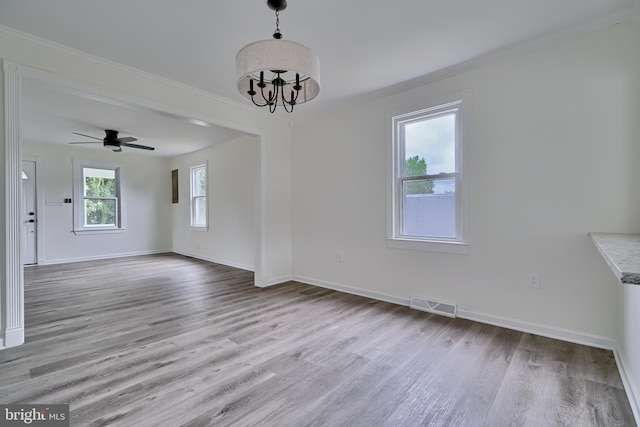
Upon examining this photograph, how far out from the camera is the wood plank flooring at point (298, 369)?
160 centimetres

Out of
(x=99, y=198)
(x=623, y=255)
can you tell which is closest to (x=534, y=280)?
(x=623, y=255)

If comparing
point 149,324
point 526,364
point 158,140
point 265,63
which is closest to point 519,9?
point 265,63

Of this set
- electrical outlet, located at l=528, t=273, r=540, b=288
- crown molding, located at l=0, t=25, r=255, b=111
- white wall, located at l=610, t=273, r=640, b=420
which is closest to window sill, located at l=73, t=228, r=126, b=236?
crown molding, located at l=0, t=25, r=255, b=111

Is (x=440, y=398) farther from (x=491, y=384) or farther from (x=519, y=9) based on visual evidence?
(x=519, y=9)

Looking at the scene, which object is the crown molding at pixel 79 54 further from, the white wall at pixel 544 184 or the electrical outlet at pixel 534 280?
the electrical outlet at pixel 534 280

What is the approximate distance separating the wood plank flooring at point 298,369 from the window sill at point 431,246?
686mm

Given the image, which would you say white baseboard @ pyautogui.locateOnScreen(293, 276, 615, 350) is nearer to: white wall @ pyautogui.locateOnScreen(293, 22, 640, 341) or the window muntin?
white wall @ pyautogui.locateOnScreen(293, 22, 640, 341)

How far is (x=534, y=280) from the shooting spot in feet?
8.39

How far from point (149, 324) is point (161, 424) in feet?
5.27

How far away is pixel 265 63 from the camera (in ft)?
5.19

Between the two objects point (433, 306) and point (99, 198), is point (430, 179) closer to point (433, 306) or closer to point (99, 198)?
point (433, 306)

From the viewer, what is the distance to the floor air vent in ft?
9.87

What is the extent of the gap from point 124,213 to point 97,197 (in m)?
0.63

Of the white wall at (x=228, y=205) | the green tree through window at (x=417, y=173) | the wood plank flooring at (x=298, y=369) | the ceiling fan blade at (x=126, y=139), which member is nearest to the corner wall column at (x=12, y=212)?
the wood plank flooring at (x=298, y=369)
